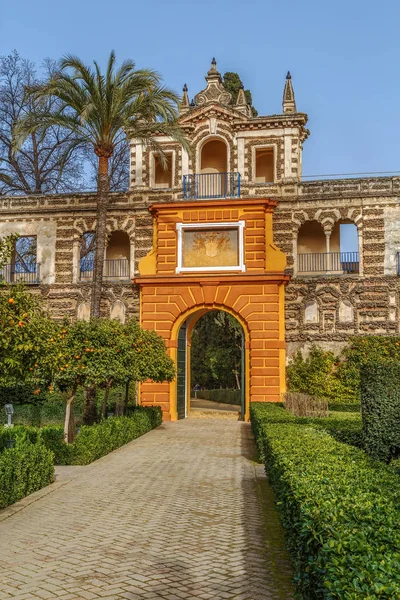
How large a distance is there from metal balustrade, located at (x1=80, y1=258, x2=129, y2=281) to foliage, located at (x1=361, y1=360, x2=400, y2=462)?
56.4 ft

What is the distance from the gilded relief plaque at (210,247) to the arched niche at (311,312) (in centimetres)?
371

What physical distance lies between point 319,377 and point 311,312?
8.99ft

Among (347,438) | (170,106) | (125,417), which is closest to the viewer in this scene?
(347,438)

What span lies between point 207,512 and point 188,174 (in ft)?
70.4

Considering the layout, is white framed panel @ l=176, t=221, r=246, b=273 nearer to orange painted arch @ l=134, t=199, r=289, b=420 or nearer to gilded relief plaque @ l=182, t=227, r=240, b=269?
gilded relief plaque @ l=182, t=227, r=240, b=269

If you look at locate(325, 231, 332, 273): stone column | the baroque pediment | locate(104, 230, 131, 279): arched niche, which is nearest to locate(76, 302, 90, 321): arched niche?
locate(104, 230, 131, 279): arched niche

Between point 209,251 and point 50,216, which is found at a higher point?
point 50,216

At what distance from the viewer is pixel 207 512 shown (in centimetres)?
981

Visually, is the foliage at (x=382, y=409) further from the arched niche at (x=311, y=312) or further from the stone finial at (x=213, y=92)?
the stone finial at (x=213, y=92)

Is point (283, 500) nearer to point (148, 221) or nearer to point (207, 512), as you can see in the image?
point (207, 512)

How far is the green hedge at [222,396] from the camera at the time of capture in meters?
39.0

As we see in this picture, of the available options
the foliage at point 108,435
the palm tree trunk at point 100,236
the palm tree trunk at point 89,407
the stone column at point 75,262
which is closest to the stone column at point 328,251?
the palm tree trunk at point 100,236

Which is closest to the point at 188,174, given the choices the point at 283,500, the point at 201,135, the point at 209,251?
the point at 201,135

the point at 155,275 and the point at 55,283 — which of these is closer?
the point at 155,275
